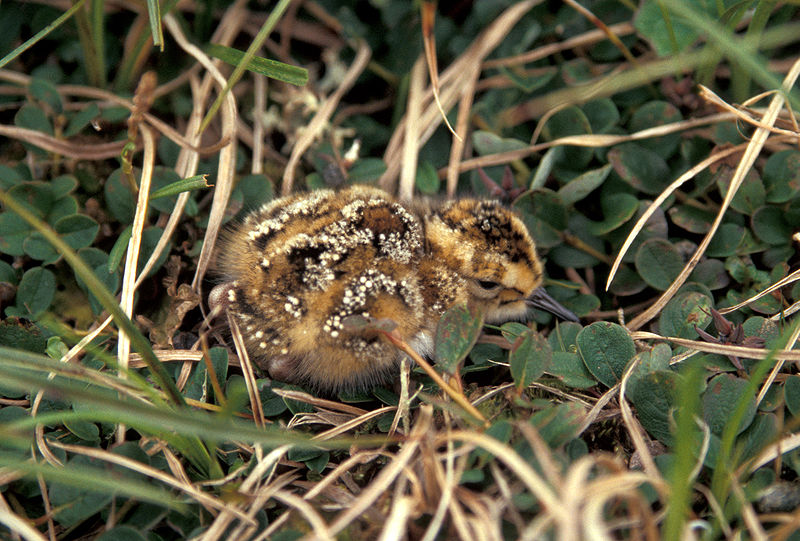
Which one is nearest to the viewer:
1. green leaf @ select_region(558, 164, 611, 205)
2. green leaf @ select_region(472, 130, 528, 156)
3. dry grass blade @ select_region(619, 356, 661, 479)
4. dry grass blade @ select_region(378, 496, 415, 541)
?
dry grass blade @ select_region(378, 496, 415, 541)

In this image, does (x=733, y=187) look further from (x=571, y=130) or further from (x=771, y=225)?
(x=571, y=130)

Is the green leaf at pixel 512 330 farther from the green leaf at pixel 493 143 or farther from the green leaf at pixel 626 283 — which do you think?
the green leaf at pixel 493 143

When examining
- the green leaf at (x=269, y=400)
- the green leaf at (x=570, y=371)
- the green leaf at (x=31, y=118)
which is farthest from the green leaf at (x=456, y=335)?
the green leaf at (x=31, y=118)

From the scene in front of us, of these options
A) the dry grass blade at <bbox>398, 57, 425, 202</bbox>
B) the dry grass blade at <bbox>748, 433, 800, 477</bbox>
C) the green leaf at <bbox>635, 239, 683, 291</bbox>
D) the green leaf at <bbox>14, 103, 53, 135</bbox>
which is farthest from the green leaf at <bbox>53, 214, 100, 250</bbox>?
the dry grass blade at <bbox>748, 433, 800, 477</bbox>

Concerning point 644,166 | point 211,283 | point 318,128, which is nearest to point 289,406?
point 211,283

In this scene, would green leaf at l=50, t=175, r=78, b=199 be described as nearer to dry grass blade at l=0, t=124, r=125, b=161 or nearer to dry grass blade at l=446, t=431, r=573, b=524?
dry grass blade at l=0, t=124, r=125, b=161

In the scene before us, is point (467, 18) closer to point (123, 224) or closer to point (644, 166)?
point (644, 166)
